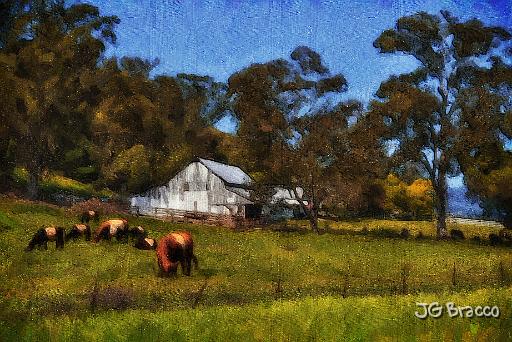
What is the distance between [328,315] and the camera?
193 inches

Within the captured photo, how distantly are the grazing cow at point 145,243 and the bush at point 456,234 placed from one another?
2.59 metres

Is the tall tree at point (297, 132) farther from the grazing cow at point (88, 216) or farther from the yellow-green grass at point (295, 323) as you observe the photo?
the grazing cow at point (88, 216)

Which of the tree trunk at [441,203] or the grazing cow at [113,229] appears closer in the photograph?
the grazing cow at [113,229]

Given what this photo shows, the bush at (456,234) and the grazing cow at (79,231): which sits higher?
the grazing cow at (79,231)

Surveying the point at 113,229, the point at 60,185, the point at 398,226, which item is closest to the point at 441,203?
the point at 398,226

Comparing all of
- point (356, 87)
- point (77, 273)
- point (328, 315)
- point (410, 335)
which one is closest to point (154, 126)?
point (77, 273)

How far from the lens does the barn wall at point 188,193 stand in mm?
5369

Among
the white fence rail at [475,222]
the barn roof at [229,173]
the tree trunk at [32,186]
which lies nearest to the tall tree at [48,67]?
the tree trunk at [32,186]

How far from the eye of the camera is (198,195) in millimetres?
5426

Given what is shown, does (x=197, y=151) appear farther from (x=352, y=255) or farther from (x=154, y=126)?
(x=352, y=255)

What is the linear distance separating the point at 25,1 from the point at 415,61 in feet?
11.1

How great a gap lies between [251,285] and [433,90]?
2390mm

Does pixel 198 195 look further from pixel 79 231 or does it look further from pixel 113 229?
pixel 79 231

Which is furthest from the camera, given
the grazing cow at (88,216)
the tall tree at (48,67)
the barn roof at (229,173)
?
the barn roof at (229,173)
